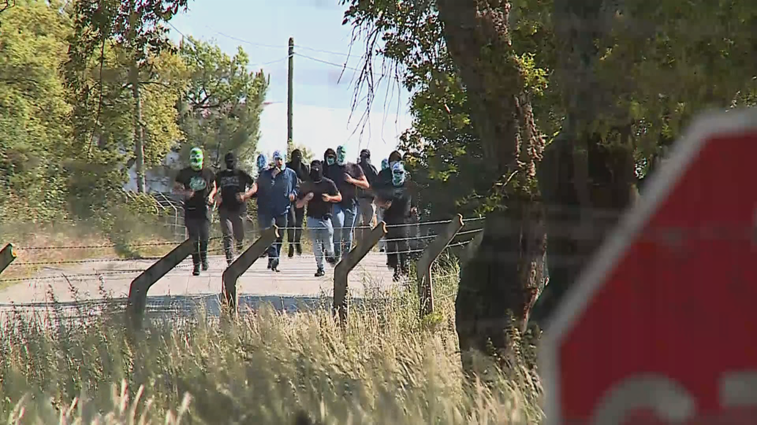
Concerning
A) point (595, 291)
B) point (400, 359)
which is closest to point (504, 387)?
point (400, 359)

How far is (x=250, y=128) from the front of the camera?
122ft

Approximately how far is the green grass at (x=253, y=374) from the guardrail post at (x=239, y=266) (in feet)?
2.23

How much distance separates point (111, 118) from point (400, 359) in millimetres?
3553

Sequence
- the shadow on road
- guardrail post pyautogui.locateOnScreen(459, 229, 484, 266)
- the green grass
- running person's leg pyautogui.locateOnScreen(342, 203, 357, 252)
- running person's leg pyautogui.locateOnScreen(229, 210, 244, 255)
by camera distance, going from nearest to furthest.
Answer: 1. the green grass
2. guardrail post pyautogui.locateOnScreen(459, 229, 484, 266)
3. the shadow on road
4. running person's leg pyautogui.locateOnScreen(229, 210, 244, 255)
5. running person's leg pyautogui.locateOnScreen(342, 203, 357, 252)

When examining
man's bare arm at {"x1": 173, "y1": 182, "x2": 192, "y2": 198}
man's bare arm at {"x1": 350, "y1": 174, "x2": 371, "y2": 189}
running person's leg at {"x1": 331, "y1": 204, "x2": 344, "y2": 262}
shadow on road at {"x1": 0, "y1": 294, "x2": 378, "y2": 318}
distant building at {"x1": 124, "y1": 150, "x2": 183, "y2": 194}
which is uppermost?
distant building at {"x1": 124, "y1": 150, "x2": 183, "y2": 194}

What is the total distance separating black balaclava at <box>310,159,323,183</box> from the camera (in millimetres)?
11992

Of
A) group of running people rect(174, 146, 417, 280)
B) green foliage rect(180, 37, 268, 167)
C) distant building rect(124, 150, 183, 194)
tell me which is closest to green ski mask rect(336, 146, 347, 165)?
group of running people rect(174, 146, 417, 280)

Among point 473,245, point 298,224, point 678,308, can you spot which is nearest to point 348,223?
point 298,224

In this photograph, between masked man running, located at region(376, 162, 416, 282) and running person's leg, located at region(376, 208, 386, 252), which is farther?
masked man running, located at region(376, 162, 416, 282)

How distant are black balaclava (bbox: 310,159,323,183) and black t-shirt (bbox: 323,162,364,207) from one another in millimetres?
140

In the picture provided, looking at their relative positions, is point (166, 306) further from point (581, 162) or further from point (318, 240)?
point (581, 162)

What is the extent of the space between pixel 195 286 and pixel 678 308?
903 cm

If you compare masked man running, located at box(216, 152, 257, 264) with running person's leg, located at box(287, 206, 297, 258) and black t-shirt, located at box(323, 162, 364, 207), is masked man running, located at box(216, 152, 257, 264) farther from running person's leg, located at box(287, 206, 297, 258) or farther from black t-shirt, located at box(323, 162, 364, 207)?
black t-shirt, located at box(323, 162, 364, 207)

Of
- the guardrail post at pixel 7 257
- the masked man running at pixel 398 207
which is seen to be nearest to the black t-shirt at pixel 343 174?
the masked man running at pixel 398 207
